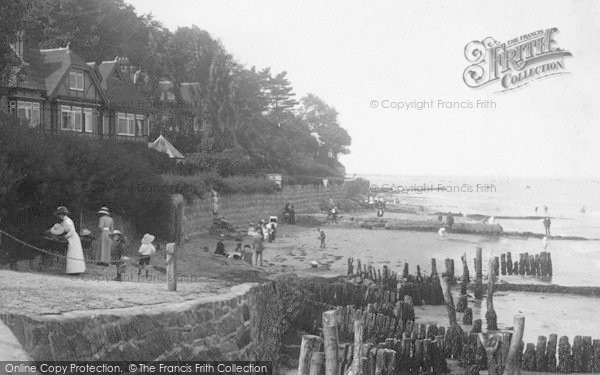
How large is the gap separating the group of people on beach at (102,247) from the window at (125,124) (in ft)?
89.8

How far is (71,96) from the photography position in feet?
128

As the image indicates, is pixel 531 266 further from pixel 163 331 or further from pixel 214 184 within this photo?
pixel 163 331

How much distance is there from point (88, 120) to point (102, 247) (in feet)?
85.6

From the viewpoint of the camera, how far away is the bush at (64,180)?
54.5ft

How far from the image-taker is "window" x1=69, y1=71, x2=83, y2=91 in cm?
3922

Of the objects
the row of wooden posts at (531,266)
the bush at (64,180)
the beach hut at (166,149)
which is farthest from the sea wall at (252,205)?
the row of wooden posts at (531,266)

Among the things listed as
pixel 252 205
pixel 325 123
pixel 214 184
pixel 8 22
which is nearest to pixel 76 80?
pixel 214 184

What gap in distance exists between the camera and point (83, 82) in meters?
40.2

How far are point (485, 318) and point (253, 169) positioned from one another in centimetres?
3201

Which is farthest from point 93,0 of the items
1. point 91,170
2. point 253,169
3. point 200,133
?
point 91,170

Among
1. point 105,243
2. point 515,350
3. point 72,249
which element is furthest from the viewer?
point 105,243

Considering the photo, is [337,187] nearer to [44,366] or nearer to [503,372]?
[503,372]

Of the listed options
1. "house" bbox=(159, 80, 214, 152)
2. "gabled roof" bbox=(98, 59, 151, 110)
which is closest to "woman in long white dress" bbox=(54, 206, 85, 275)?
"gabled roof" bbox=(98, 59, 151, 110)

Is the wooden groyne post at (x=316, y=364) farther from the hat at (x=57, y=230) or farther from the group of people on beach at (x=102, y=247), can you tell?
the hat at (x=57, y=230)
